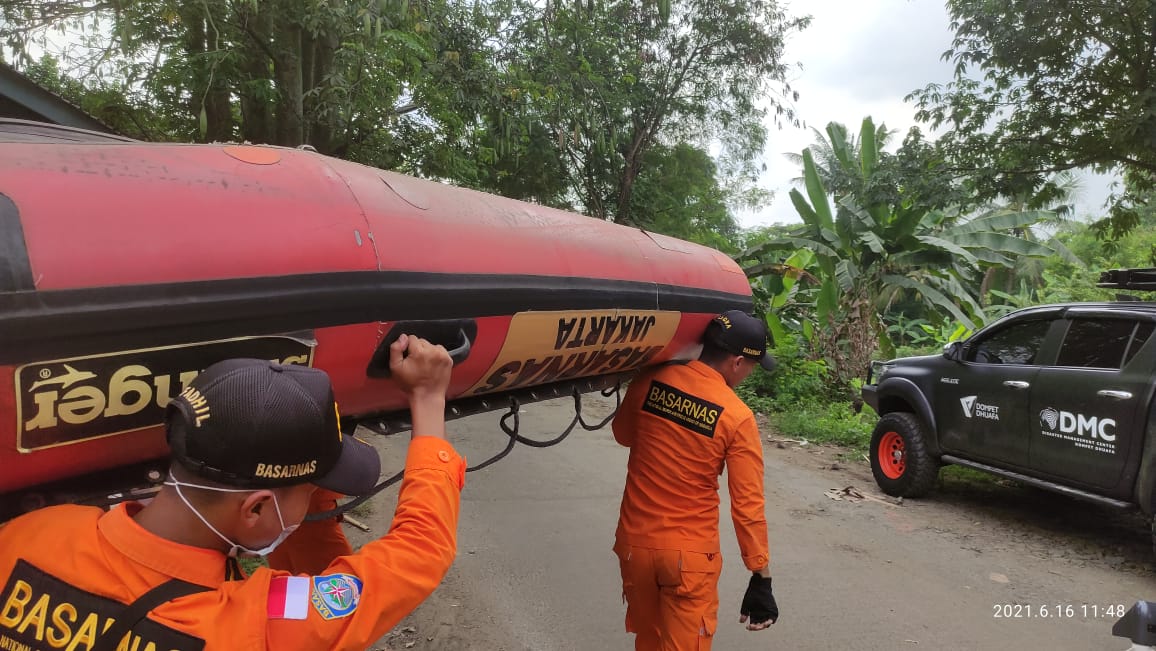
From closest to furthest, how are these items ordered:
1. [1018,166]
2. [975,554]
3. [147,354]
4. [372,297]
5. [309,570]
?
1. [147,354]
2. [372,297]
3. [309,570]
4. [975,554]
5. [1018,166]

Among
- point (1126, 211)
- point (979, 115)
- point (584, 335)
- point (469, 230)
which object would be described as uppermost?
point (979, 115)

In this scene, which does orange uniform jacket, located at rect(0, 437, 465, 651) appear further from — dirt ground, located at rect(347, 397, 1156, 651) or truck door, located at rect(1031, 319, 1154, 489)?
truck door, located at rect(1031, 319, 1154, 489)

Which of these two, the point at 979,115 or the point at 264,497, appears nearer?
the point at 264,497

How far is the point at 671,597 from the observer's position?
8.21 feet

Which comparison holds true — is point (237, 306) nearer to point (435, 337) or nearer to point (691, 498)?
point (435, 337)

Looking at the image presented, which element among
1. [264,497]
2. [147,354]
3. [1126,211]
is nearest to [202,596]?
[264,497]

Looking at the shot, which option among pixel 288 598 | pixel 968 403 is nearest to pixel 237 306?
pixel 288 598

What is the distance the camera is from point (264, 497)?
1105mm

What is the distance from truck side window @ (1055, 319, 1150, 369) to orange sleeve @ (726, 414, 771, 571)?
11.2ft

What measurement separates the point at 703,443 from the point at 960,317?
26.8 feet

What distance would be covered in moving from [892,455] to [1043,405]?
62.0 inches

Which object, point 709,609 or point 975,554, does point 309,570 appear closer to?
point 709,609

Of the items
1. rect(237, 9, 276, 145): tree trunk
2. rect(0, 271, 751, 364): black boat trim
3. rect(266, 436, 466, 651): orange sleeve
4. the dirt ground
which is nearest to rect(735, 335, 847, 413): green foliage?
the dirt ground

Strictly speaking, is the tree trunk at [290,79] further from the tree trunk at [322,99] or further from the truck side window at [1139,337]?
the truck side window at [1139,337]
